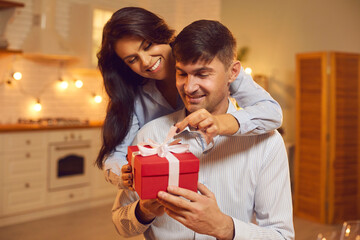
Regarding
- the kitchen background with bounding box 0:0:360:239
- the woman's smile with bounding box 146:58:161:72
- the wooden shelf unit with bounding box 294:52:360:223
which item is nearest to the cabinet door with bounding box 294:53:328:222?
the wooden shelf unit with bounding box 294:52:360:223

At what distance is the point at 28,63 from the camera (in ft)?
16.1

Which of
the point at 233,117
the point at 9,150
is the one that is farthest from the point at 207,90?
the point at 9,150

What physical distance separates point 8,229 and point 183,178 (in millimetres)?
3488

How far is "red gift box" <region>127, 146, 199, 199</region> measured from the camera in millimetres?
1039

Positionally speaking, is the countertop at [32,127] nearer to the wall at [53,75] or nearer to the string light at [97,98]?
the wall at [53,75]

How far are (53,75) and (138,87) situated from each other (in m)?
3.65

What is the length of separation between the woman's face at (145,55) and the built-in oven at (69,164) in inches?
123

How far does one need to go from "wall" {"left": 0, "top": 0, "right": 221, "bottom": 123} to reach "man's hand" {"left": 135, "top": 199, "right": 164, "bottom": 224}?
12.8 feet

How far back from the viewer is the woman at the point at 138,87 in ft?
4.90

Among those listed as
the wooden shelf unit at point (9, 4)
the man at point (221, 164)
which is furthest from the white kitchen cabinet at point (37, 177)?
the man at point (221, 164)

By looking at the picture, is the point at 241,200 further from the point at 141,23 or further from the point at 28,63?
the point at 28,63

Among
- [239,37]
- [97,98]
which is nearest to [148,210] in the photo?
[97,98]

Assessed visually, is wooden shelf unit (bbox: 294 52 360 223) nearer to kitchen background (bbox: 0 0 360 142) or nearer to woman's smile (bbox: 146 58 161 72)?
kitchen background (bbox: 0 0 360 142)

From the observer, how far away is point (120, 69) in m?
1.78
